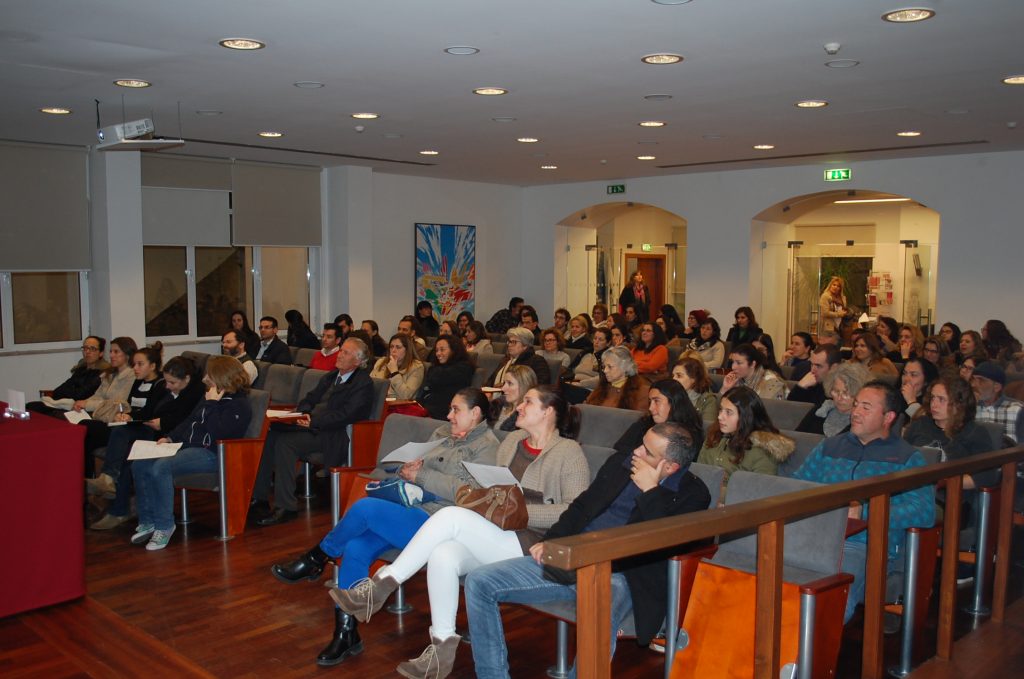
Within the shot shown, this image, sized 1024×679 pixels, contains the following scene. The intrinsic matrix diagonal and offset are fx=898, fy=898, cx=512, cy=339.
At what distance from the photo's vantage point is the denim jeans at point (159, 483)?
19.4 ft

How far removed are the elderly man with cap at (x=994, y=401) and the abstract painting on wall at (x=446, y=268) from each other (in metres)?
9.48

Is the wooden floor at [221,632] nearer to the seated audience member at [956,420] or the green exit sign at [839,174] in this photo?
the seated audience member at [956,420]

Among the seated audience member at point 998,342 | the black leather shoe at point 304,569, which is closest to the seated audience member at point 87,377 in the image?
the black leather shoe at point 304,569

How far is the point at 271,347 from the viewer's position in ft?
32.9

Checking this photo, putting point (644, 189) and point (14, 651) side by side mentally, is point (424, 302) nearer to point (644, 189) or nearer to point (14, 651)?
point (644, 189)

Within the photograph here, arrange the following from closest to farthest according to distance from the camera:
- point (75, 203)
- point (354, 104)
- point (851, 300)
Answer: point (354, 104)
point (75, 203)
point (851, 300)

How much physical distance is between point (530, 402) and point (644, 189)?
1033 cm

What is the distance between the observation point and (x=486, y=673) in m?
3.52

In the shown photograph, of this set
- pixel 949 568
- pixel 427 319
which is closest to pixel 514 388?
pixel 949 568

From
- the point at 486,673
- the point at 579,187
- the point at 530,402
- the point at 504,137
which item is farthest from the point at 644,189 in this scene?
the point at 486,673

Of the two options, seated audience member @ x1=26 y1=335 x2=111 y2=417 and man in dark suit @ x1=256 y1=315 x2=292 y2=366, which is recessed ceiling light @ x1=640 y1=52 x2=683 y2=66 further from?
man in dark suit @ x1=256 y1=315 x2=292 y2=366

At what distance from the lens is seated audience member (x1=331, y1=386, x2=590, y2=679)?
12.3 ft

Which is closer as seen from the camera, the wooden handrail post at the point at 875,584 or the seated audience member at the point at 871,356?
the wooden handrail post at the point at 875,584

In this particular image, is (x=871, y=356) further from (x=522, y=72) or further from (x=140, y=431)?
(x=140, y=431)
